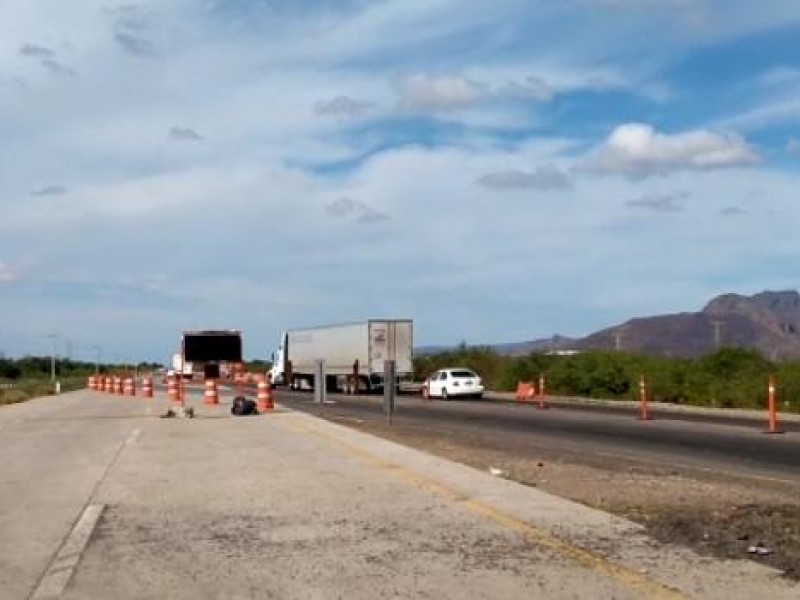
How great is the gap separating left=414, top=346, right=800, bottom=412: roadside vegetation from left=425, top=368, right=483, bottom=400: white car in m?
5.96

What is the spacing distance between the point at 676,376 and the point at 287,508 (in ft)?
135

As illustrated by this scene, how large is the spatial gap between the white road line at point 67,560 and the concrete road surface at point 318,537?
0.07ft

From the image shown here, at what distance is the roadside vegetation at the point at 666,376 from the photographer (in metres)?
45.9

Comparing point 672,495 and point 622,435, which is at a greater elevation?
point 622,435

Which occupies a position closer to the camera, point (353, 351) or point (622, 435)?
point (622, 435)

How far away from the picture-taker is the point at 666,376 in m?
52.9

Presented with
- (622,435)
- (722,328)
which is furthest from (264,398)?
(722,328)

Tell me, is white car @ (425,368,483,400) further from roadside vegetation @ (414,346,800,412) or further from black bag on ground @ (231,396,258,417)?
black bag on ground @ (231,396,258,417)

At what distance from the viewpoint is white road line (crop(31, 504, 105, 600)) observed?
9102mm

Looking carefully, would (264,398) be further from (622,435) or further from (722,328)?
(722,328)

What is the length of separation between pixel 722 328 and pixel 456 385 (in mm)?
34417

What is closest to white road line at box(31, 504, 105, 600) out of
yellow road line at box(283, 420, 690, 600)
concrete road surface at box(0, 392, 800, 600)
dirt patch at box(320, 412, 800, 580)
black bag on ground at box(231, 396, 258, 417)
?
concrete road surface at box(0, 392, 800, 600)

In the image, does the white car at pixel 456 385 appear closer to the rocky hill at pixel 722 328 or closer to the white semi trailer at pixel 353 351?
the white semi trailer at pixel 353 351

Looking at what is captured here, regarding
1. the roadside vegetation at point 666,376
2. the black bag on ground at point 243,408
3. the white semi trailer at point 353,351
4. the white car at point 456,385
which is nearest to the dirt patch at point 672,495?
the black bag on ground at point 243,408
